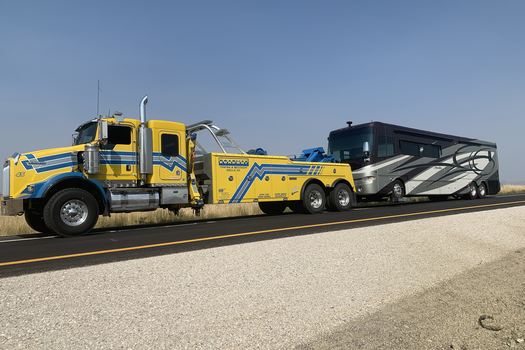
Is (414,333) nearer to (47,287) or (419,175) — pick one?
(47,287)

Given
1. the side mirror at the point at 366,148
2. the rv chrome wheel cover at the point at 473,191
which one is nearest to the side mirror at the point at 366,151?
the side mirror at the point at 366,148

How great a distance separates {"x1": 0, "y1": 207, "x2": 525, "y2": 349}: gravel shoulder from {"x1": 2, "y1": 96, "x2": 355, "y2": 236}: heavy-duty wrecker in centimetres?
461

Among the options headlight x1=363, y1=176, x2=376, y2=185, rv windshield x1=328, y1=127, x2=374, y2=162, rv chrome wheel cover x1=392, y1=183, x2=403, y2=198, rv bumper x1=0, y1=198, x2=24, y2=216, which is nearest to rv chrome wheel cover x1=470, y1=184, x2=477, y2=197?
rv chrome wheel cover x1=392, y1=183, x2=403, y2=198

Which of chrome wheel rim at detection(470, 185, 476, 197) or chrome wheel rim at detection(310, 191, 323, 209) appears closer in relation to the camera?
chrome wheel rim at detection(310, 191, 323, 209)

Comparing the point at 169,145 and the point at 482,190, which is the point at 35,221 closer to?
the point at 169,145

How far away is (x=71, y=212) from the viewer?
852 cm

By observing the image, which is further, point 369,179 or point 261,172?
point 369,179

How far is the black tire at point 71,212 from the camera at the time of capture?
8.21 m

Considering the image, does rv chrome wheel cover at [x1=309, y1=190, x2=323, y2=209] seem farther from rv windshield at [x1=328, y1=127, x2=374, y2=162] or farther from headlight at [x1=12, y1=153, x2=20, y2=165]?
headlight at [x1=12, y1=153, x2=20, y2=165]

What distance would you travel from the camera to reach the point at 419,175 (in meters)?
17.2

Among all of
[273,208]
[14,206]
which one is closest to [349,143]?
[273,208]

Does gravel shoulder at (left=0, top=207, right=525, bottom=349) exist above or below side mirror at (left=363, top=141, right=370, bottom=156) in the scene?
below

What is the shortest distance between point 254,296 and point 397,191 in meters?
13.4

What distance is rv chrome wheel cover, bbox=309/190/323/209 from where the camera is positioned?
13203mm
